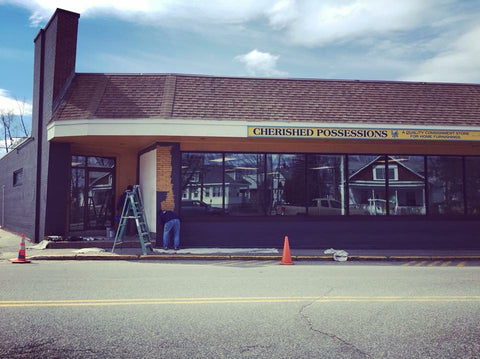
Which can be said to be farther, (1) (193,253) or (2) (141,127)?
(2) (141,127)

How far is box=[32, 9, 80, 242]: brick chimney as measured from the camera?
14.5 metres

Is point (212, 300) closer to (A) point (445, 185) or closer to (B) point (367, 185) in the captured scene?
(B) point (367, 185)

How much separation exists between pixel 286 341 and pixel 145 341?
141 cm

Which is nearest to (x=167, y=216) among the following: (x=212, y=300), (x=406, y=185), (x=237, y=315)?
(x=212, y=300)

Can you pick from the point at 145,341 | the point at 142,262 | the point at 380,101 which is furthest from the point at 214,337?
the point at 380,101

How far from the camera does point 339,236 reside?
578 inches

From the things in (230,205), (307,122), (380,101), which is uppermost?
(380,101)

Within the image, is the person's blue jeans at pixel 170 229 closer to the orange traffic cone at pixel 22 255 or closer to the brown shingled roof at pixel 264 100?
the brown shingled roof at pixel 264 100

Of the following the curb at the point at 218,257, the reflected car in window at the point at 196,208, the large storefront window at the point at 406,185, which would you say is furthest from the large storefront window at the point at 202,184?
the large storefront window at the point at 406,185

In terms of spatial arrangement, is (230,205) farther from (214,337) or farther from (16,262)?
(214,337)

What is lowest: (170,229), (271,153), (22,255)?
(22,255)

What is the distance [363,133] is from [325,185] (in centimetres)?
220

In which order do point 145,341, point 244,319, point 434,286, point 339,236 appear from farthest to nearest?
point 339,236
point 434,286
point 244,319
point 145,341

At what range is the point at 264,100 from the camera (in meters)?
14.7
